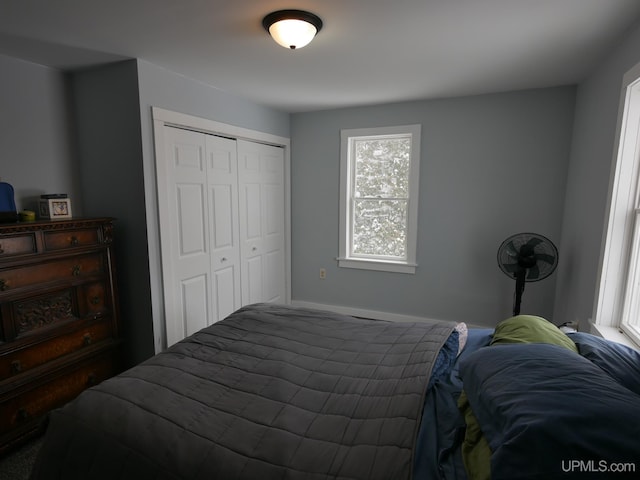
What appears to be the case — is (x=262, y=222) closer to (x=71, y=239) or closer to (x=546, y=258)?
(x=71, y=239)

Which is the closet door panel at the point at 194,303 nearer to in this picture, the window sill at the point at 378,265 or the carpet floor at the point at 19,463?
the carpet floor at the point at 19,463

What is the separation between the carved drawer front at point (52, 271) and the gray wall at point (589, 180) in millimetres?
3210

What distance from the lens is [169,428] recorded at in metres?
1.16

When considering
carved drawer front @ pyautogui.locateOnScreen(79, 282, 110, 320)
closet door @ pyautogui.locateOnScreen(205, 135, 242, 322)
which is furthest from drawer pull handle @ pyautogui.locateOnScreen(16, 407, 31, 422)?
closet door @ pyautogui.locateOnScreen(205, 135, 242, 322)

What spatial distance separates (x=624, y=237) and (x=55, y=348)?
3407 mm

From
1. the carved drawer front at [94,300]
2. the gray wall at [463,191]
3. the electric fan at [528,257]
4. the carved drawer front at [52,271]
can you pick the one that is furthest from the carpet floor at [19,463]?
the electric fan at [528,257]

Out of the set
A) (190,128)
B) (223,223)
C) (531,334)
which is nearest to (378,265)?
(223,223)

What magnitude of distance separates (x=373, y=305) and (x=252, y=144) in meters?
2.17

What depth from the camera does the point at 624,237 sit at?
196cm

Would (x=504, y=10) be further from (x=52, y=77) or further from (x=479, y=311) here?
(x=52, y=77)

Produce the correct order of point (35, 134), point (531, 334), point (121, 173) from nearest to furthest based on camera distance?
1. point (531, 334)
2. point (35, 134)
3. point (121, 173)

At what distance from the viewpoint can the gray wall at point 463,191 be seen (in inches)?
121

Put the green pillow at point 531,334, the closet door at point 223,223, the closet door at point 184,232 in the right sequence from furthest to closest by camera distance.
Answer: the closet door at point 223,223
the closet door at point 184,232
the green pillow at point 531,334

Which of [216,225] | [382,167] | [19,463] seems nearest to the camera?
[19,463]
